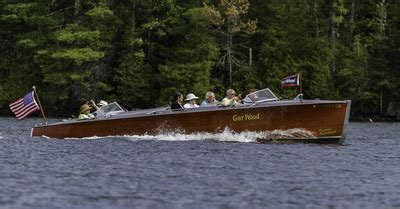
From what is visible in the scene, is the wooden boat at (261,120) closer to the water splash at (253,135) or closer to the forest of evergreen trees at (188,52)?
the water splash at (253,135)

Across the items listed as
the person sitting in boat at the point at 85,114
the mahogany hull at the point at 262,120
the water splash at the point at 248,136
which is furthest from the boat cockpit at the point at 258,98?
the person sitting in boat at the point at 85,114

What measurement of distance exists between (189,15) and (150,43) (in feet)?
13.9

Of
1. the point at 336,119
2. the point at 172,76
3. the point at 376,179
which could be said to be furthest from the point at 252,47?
the point at 376,179

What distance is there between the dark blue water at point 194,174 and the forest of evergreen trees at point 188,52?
107 ft

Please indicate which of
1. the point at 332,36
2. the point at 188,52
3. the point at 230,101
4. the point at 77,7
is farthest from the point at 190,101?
the point at 332,36

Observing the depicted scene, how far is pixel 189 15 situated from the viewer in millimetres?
60312

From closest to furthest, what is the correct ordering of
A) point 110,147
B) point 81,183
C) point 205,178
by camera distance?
point 81,183 → point 205,178 → point 110,147

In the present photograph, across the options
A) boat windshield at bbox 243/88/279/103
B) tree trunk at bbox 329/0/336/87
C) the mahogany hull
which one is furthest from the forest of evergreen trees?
the mahogany hull

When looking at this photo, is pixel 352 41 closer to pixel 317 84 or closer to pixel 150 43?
pixel 317 84

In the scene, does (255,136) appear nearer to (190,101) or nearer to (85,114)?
(190,101)

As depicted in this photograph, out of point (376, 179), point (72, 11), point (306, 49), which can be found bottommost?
point (376, 179)

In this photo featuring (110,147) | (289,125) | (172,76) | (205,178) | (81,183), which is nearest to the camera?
(81,183)

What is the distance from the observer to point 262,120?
86.0 feet

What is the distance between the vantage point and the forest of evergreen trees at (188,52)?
193ft
